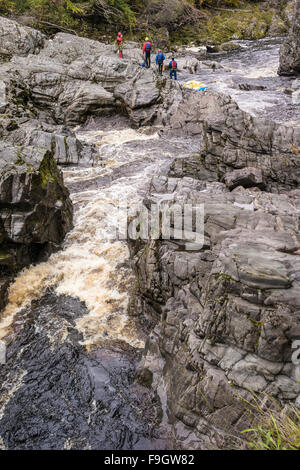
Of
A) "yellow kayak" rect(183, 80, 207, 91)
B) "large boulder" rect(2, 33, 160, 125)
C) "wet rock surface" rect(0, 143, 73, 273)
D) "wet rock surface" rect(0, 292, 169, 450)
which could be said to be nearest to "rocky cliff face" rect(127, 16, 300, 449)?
"wet rock surface" rect(0, 292, 169, 450)

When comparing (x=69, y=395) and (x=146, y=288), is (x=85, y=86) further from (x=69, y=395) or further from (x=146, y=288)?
(x=69, y=395)

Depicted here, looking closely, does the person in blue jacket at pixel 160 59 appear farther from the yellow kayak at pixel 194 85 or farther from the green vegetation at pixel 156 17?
the green vegetation at pixel 156 17

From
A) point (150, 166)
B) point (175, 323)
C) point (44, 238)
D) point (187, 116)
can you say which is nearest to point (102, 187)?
point (150, 166)

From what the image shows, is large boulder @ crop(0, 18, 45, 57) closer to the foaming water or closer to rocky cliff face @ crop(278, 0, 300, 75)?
the foaming water

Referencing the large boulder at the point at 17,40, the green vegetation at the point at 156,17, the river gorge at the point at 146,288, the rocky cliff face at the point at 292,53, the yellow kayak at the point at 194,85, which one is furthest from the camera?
the green vegetation at the point at 156,17

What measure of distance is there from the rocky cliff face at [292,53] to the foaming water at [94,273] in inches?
737

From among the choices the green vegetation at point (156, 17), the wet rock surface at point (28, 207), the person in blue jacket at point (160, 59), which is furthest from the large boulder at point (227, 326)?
the green vegetation at point (156, 17)

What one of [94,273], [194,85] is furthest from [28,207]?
[194,85]

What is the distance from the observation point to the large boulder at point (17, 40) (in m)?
24.0

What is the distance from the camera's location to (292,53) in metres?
25.6

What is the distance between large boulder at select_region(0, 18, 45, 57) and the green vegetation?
A: 21.9 ft

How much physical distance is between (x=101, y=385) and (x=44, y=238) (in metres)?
5.39

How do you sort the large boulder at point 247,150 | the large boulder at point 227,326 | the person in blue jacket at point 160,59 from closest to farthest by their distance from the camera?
the large boulder at point 227,326 → the large boulder at point 247,150 → the person in blue jacket at point 160,59

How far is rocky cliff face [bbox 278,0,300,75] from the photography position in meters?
25.4
